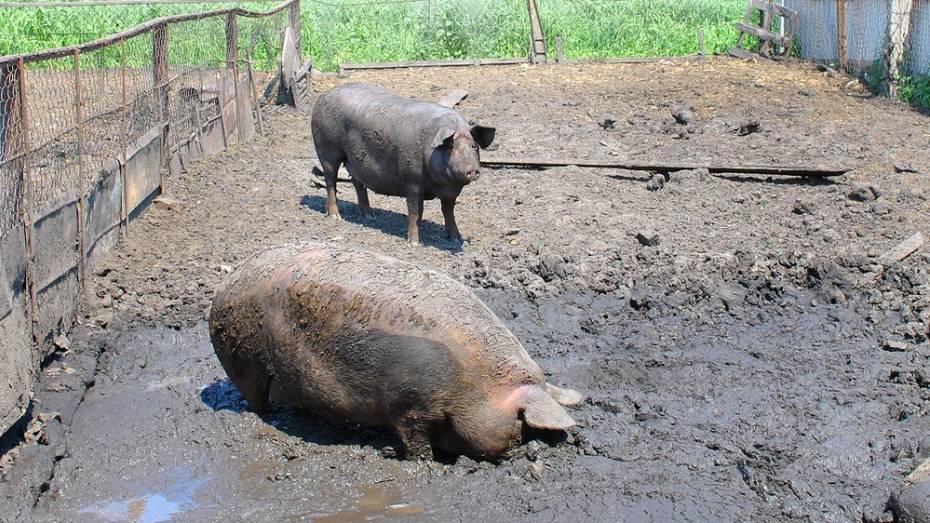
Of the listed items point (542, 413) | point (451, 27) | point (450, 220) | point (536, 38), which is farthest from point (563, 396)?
point (451, 27)

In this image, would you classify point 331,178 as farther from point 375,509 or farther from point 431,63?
point 431,63

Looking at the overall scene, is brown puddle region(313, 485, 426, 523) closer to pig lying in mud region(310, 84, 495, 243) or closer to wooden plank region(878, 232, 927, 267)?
pig lying in mud region(310, 84, 495, 243)

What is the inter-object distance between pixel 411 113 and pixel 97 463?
4707 mm

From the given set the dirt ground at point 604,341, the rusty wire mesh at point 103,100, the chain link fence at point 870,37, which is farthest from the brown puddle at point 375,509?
the chain link fence at point 870,37

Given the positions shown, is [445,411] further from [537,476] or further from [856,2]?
[856,2]

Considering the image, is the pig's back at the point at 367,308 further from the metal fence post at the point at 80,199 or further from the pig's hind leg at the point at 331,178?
the pig's hind leg at the point at 331,178

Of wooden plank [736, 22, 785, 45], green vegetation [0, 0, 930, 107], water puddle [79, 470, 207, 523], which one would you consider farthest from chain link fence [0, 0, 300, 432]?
wooden plank [736, 22, 785, 45]

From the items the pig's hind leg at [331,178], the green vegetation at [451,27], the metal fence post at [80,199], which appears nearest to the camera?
the metal fence post at [80,199]

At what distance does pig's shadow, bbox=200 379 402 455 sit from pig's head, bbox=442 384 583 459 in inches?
19.7

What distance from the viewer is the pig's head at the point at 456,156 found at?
8.77 meters

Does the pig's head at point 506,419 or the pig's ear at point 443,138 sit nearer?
the pig's head at point 506,419

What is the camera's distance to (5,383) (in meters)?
5.63

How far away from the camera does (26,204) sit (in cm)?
649

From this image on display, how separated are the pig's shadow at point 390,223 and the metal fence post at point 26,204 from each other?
3.59 m
